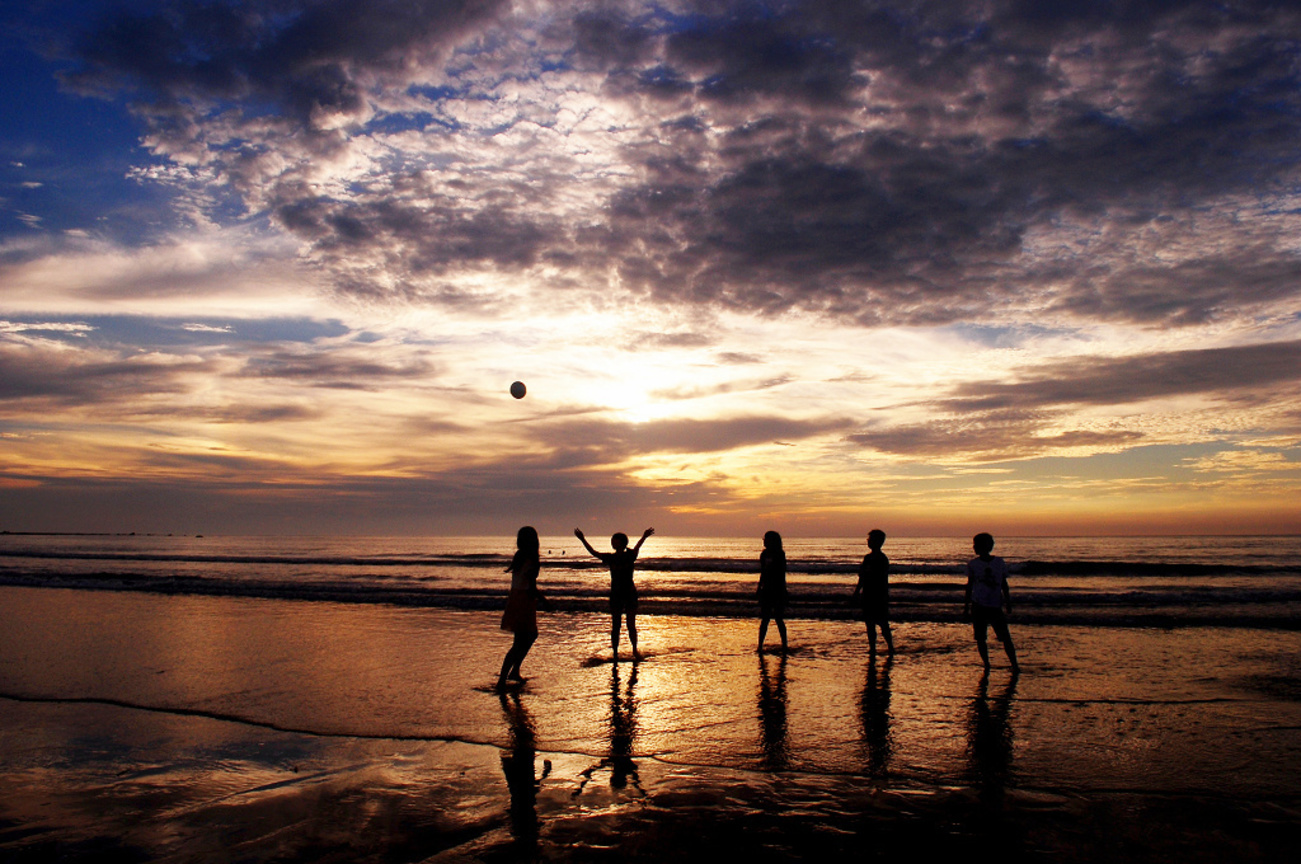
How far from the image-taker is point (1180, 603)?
19.8 metres

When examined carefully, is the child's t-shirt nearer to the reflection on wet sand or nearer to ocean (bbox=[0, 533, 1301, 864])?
ocean (bbox=[0, 533, 1301, 864])

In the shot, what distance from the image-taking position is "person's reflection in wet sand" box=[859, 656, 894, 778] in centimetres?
645

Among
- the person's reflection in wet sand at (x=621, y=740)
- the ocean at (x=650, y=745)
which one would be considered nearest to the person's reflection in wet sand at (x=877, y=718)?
the ocean at (x=650, y=745)

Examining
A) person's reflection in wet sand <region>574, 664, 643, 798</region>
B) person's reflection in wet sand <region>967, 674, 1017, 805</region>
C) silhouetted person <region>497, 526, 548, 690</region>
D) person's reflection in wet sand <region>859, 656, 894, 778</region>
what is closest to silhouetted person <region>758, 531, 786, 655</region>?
person's reflection in wet sand <region>859, 656, 894, 778</region>

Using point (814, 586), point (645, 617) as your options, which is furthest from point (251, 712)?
point (814, 586)

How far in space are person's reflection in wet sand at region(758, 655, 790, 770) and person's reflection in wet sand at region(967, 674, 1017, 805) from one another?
1.68 meters

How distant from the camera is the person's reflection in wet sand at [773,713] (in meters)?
6.57

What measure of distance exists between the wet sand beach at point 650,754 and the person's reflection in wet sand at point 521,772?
0.03 metres

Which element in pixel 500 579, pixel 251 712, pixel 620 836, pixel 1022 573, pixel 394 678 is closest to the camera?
pixel 620 836

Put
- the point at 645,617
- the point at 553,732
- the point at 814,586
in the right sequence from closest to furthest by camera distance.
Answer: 1. the point at 553,732
2. the point at 645,617
3. the point at 814,586

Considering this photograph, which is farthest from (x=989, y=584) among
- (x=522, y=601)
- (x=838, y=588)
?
(x=838, y=588)

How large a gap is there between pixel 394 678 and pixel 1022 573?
36718 mm

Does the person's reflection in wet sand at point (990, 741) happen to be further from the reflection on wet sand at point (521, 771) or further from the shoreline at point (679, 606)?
the shoreline at point (679, 606)

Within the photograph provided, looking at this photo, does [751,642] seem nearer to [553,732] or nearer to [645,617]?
[645,617]
